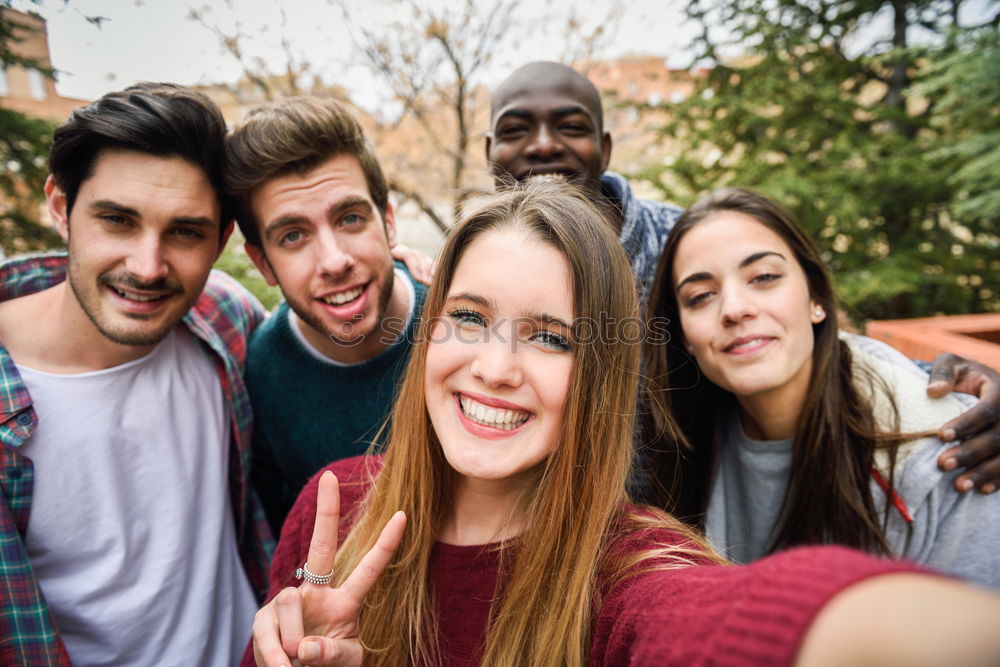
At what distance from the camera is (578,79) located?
2.92m

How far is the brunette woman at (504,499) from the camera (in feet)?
4.16

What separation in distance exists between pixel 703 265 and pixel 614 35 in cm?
557

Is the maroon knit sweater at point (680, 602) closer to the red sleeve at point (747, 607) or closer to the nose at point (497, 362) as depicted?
the red sleeve at point (747, 607)

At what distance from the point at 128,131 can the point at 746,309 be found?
7.67 ft

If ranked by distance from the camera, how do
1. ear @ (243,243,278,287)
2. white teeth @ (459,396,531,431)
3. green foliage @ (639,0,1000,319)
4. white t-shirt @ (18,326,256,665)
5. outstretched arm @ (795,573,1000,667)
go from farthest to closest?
green foliage @ (639,0,1000,319) < ear @ (243,243,278,287) < white t-shirt @ (18,326,256,665) < white teeth @ (459,396,531,431) < outstretched arm @ (795,573,1000,667)

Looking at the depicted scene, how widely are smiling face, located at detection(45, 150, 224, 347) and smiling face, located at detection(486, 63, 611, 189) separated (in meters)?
1.45

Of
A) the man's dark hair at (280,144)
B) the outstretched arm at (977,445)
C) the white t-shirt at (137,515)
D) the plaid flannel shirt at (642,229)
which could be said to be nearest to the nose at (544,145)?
the plaid flannel shirt at (642,229)

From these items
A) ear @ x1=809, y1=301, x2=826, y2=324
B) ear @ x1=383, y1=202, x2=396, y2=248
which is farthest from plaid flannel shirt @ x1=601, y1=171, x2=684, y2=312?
ear @ x1=383, y1=202, x2=396, y2=248

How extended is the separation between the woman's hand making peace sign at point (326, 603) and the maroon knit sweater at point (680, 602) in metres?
0.29

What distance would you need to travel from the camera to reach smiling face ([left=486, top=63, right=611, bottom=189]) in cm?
278

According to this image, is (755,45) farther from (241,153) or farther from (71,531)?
(71,531)

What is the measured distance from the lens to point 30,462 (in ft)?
6.08

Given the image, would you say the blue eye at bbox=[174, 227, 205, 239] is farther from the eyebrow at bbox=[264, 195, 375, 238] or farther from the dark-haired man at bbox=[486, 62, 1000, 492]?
the dark-haired man at bbox=[486, 62, 1000, 492]

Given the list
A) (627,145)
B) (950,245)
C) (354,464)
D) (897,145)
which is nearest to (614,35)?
(627,145)
